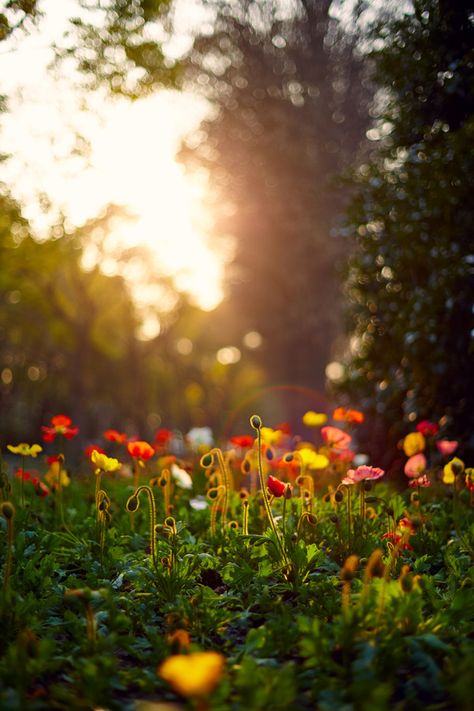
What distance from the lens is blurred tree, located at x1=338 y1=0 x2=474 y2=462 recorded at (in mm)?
5918

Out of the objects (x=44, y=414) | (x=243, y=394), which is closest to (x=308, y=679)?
(x=44, y=414)

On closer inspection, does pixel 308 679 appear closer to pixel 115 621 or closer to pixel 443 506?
pixel 115 621

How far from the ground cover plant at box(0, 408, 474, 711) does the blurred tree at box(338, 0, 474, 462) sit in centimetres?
181

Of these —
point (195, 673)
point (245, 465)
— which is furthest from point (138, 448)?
point (195, 673)

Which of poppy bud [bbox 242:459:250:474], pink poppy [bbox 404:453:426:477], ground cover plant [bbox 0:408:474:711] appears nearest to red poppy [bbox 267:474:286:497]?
ground cover plant [bbox 0:408:474:711]

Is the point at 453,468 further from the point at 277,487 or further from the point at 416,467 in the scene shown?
the point at 277,487

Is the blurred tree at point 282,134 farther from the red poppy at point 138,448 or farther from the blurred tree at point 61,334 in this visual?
the red poppy at point 138,448

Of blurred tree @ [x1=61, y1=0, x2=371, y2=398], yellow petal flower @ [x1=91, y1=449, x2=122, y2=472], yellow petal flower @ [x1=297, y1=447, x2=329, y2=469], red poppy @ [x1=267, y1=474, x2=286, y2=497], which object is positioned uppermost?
blurred tree @ [x1=61, y1=0, x2=371, y2=398]

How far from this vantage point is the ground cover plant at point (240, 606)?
218cm

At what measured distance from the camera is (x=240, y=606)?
297 centimetres

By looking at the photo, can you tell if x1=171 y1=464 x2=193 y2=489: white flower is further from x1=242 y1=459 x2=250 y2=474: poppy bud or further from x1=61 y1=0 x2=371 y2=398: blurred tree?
x1=61 y1=0 x2=371 y2=398: blurred tree

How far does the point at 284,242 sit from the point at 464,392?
1279 cm

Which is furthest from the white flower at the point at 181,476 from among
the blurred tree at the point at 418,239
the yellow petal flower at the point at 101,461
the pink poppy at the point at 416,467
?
the blurred tree at the point at 418,239

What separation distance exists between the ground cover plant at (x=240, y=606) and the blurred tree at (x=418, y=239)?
1.81 meters
